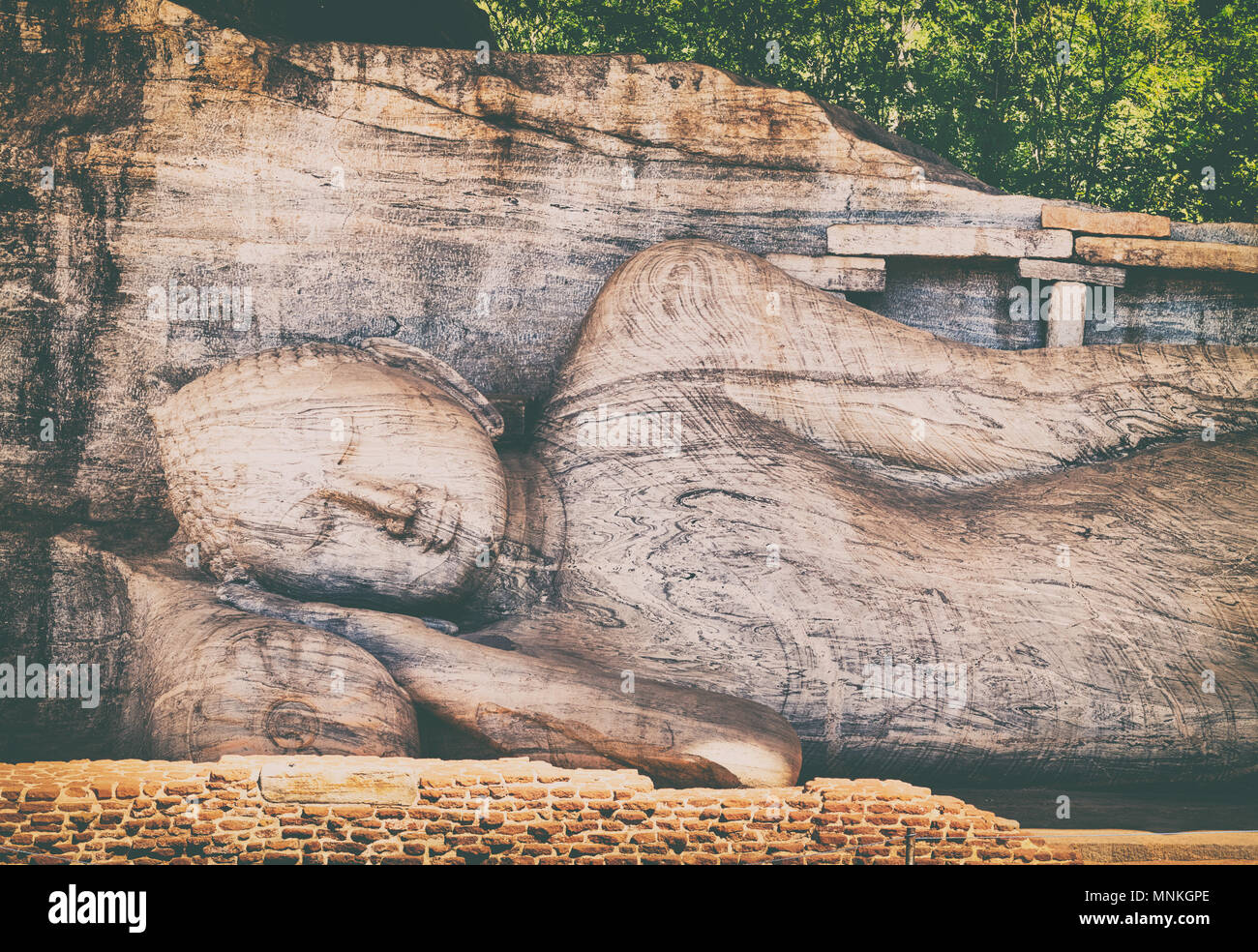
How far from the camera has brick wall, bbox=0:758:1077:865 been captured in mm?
4793

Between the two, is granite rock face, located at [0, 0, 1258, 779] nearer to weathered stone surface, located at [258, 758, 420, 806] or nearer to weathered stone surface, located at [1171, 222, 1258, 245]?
weathered stone surface, located at [1171, 222, 1258, 245]

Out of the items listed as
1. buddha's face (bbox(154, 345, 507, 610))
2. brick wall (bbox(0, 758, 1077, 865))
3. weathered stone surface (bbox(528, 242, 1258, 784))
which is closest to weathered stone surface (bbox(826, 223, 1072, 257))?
weathered stone surface (bbox(528, 242, 1258, 784))

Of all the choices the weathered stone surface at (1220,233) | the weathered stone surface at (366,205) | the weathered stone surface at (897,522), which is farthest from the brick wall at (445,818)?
the weathered stone surface at (1220,233)

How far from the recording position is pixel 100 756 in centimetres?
569

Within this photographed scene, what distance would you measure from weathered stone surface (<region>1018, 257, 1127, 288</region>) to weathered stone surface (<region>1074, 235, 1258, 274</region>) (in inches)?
2.1

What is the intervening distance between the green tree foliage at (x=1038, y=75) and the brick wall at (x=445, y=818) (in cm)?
494

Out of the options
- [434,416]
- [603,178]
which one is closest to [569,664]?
[434,416]

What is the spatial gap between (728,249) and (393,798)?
3.00 metres

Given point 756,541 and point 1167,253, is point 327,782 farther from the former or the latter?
point 1167,253

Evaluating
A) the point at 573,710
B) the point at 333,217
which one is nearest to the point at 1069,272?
the point at 573,710

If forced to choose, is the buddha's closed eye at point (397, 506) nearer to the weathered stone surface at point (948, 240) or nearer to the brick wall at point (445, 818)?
the brick wall at point (445, 818)

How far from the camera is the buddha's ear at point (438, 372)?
623 centimetres

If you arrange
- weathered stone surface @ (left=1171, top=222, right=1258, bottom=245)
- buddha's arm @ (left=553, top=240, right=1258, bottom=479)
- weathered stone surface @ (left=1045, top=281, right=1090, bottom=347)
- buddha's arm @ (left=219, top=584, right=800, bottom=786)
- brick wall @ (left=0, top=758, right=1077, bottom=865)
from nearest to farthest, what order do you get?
brick wall @ (left=0, top=758, right=1077, bottom=865), buddha's arm @ (left=219, top=584, right=800, bottom=786), buddha's arm @ (left=553, top=240, right=1258, bottom=479), weathered stone surface @ (left=1045, top=281, right=1090, bottom=347), weathered stone surface @ (left=1171, top=222, right=1258, bottom=245)

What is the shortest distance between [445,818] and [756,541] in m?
1.81
